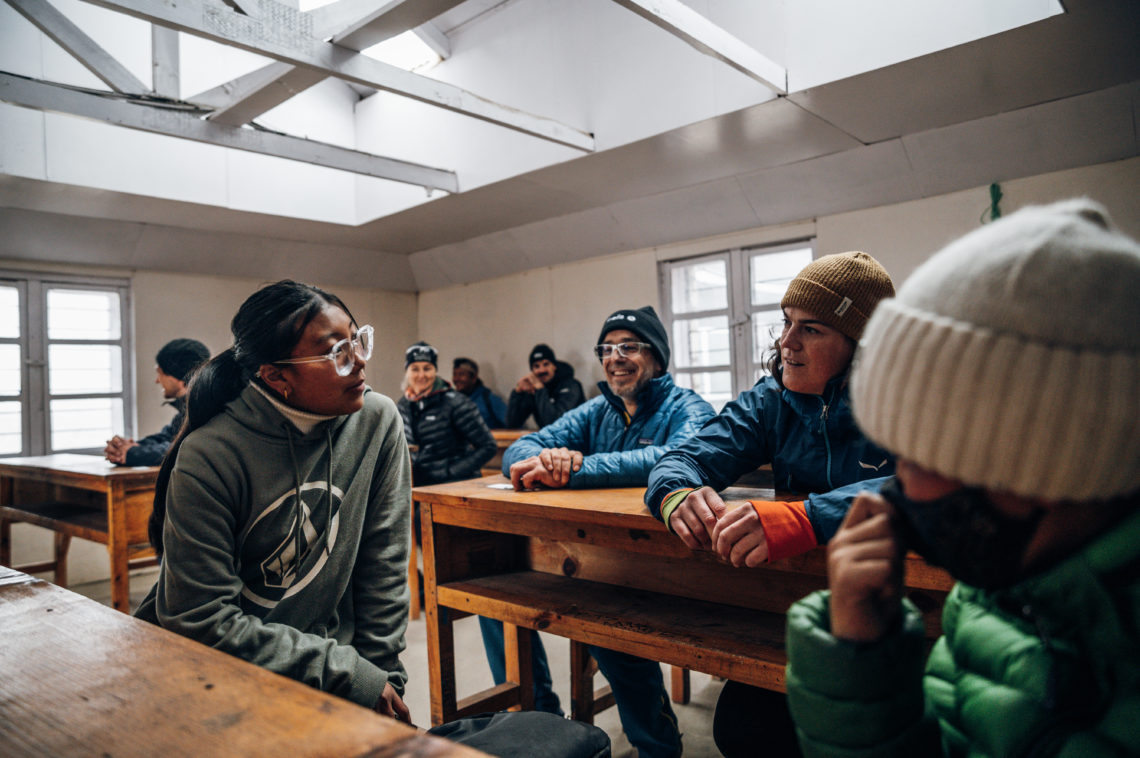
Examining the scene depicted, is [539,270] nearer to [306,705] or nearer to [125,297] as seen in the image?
[125,297]

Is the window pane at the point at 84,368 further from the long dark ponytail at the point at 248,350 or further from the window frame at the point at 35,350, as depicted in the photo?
the long dark ponytail at the point at 248,350

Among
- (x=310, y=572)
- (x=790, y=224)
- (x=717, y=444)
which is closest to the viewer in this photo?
(x=310, y=572)

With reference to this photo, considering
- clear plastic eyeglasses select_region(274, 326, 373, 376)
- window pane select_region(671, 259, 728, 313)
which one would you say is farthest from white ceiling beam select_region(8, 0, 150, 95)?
window pane select_region(671, 259, 728, 313)

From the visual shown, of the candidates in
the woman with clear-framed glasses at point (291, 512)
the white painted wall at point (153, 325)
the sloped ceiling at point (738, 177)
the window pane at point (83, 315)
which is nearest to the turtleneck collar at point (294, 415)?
the woman with clear-framed glasses at point (291, 512)

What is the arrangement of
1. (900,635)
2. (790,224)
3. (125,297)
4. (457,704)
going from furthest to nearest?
(125,297)
(790,224)
(457,704)
(900,635)

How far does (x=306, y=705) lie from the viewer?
2.62ft

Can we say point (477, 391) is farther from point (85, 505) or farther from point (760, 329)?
point (85, 505)

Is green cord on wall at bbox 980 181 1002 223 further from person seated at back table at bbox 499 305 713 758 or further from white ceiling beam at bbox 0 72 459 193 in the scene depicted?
white ceiling beam at bbox 0 72 459 193

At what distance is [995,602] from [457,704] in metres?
1.98

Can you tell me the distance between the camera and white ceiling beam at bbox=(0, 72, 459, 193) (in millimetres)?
3331

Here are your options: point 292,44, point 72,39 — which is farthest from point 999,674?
point 72,39

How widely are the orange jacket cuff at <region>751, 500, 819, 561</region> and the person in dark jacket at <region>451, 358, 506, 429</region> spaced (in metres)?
5.66

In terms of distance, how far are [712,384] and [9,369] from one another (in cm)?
564

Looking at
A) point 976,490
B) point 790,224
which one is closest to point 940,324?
point 976,490
